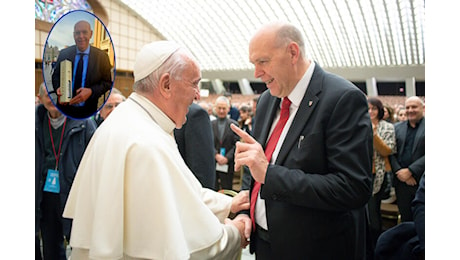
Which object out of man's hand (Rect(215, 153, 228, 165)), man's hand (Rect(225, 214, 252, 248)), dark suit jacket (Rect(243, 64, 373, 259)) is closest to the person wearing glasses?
man's hand (Rect(225, 214, 252, 248))

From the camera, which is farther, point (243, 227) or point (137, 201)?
point (243, 227)

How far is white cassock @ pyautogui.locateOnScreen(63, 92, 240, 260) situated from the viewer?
4.74 feet

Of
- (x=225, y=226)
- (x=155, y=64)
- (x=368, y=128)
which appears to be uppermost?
(x=155, y=64)

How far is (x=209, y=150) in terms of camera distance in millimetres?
3320

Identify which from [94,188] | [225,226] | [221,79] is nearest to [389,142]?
[225,226]

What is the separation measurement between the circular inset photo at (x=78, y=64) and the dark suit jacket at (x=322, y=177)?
1.32 m

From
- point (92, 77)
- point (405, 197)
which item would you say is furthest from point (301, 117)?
point (405, 197)

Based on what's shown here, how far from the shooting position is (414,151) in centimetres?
439

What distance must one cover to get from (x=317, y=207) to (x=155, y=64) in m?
1.04

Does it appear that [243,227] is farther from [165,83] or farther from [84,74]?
[84,74]

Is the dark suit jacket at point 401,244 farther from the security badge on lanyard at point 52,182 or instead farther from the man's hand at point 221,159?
the man's hand at point 221,159

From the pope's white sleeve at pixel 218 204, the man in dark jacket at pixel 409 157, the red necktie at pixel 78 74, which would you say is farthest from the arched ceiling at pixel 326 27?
the pope's white sleeve at pixel 218 204

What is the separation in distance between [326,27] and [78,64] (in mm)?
27697

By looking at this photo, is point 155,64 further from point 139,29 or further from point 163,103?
point 139,29
